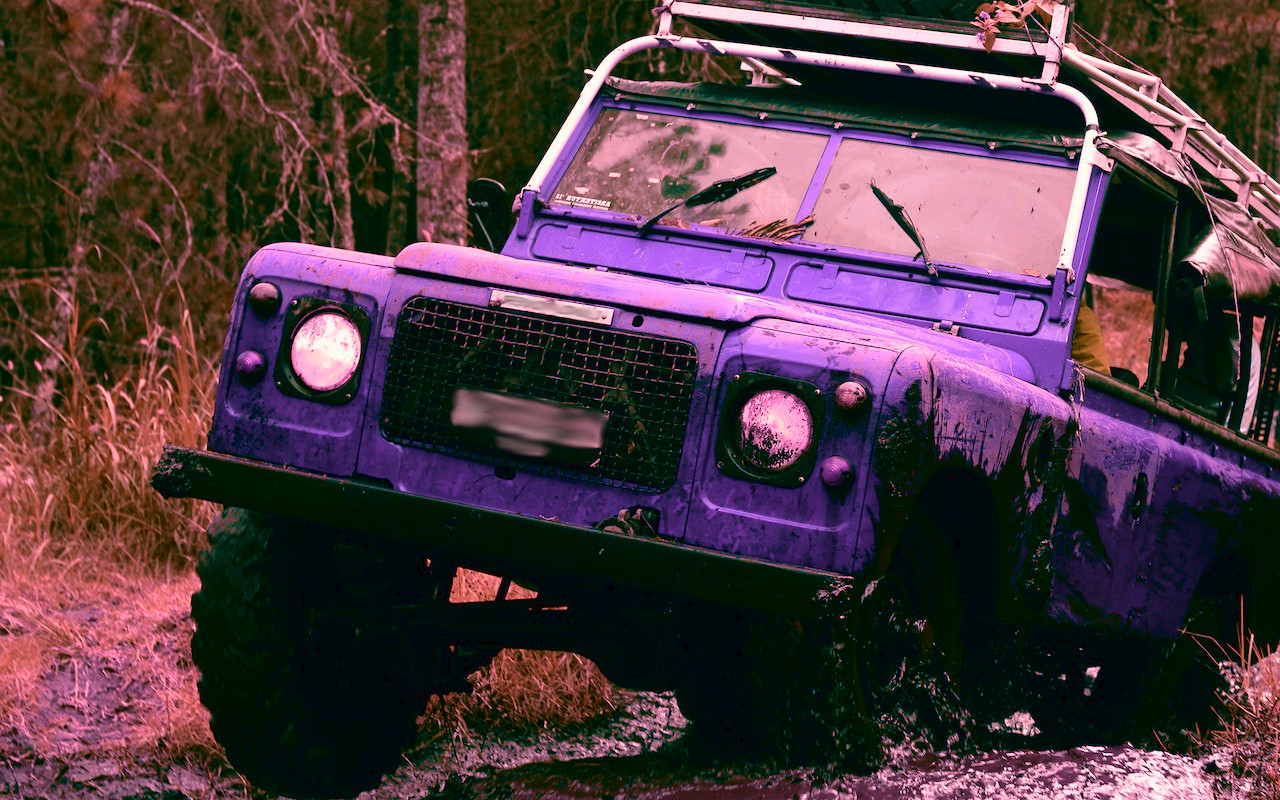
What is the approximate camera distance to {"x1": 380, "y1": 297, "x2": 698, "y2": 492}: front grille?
3.61 m

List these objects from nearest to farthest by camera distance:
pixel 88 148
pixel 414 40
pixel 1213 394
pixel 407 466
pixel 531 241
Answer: pixel 407 466 < pixel 531 241 < pixel 1213 394 < pixel 88 148 < pixel 414 40

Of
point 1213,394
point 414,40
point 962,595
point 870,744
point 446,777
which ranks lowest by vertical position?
point 446,777

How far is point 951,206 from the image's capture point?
15.9ft

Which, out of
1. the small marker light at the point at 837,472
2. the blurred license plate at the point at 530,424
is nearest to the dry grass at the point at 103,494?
the blurred license plate at the point at 530,424

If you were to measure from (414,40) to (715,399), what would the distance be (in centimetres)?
1206

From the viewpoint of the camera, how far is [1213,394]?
599 cm

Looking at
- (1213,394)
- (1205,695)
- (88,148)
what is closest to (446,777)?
(1205,695)

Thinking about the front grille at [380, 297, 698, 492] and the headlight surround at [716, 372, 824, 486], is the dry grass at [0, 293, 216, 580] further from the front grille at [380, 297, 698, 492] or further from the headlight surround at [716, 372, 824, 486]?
the headlight surround at [716, 372, 824, 486]

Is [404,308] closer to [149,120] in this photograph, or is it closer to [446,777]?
[446,777]

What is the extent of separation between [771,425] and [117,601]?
383 centimetres

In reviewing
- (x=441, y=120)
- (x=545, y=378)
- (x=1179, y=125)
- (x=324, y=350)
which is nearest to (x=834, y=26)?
(x=1179, y=125)

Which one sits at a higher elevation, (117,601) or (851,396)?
(851,396)

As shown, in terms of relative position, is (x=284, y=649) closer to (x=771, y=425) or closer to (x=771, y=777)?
(x=771, y=777)

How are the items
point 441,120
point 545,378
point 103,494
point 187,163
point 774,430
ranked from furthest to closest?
point 187,163 → point 441,120 → point 103,494 → point 545,378 → point 774,430
